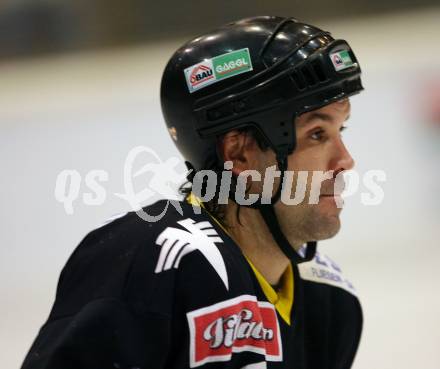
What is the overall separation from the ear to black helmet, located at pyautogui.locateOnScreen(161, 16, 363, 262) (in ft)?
0.09

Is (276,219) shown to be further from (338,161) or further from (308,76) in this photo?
(308,76)

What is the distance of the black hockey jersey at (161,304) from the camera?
1688 mm

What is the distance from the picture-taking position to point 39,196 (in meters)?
4.63

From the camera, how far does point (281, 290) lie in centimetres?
227

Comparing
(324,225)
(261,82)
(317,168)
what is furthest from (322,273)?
(261,82)

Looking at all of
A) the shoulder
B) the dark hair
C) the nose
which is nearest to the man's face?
the nose

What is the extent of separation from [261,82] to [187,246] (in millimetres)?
491

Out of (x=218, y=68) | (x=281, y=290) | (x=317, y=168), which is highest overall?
(x=218, y=68)

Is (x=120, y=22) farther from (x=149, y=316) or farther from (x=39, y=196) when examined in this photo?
(x=149, y=316)

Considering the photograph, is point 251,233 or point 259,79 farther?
point 251,233

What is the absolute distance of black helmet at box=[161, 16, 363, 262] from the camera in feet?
6.70

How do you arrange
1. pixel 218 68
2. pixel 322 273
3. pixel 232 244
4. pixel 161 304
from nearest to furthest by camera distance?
1. pixel 161 304
2. pixel 232 244
3. pixel 218 68
4. pixel 322 273

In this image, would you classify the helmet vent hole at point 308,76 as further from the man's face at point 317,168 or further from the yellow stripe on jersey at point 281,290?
the yellow stripe on jersey at point 281,290

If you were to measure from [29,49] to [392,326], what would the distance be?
5756 millimetres
